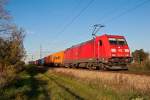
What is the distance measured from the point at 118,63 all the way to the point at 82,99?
37.4 feet

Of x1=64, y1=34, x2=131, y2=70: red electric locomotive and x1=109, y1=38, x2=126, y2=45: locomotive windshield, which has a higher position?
x1=109, y1=38, x2=126, y2=45: locomotive windshield

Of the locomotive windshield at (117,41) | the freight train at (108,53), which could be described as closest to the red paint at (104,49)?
the freight train at (108,53)

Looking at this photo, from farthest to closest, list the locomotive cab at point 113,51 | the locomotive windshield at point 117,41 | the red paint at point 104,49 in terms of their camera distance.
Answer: the locomotive windshield at point 117,41 < the red paint at point 104,49 < the locomotive cab at point 113,51

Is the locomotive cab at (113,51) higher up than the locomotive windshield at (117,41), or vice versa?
the locomotive windshield at (117,41)

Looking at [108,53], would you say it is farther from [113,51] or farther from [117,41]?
[117,41]

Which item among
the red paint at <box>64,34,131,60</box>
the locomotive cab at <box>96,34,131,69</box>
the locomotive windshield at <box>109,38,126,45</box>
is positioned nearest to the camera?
the locomotive cab at <box>96,34,131,69</box>

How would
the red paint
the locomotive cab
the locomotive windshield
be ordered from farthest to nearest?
the locomotive windshield → the red paint → the locomotive cab

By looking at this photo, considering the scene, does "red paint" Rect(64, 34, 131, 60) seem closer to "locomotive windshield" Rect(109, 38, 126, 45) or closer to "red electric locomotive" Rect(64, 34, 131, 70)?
"red electric locomotive" Rect(64, 34, 131, 70)

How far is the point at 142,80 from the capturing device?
14.4 meters

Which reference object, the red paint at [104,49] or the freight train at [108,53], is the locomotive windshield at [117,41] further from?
the red paint at [104,49]

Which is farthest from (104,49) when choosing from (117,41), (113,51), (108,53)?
(117,41)

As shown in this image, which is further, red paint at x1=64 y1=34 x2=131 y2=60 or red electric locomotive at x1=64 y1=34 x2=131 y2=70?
red paint at x1=64 y1=34 x2=131 y2=60

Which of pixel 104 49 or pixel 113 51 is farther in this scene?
pixel 104 49

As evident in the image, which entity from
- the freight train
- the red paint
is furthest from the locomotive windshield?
the red paint
